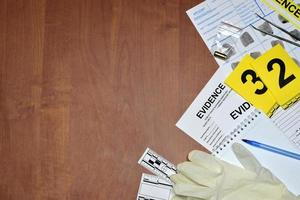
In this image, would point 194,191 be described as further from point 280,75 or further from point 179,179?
point 280,75

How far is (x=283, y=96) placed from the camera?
923mm

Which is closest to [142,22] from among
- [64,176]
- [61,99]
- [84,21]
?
[84,21]

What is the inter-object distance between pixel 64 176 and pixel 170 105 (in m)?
0.25

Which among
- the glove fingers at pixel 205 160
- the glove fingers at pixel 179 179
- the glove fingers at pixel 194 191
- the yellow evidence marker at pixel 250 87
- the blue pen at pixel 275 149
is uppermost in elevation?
the yellow evidence marker at pixel 250 87

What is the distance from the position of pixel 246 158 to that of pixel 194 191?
0.12 m

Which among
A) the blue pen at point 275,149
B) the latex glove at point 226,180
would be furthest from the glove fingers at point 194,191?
the blue pen at point 275,149

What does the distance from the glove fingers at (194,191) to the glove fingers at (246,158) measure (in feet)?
0.27

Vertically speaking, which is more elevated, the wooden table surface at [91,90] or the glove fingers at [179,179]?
the wooden table surface at [91,90]

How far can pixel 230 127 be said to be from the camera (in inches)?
36.9

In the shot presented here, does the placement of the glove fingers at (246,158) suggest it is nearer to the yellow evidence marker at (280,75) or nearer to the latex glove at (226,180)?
the latex glove at (226,180)

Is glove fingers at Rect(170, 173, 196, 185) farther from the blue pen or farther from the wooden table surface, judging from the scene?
the blue pen

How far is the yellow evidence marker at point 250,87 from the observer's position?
0.93 m

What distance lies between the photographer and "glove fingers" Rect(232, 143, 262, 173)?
919mm

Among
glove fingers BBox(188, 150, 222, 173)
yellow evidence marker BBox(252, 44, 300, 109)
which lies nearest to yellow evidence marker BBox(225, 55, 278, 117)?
yellow evidence marker BBox(252, 44, 300, 109)
